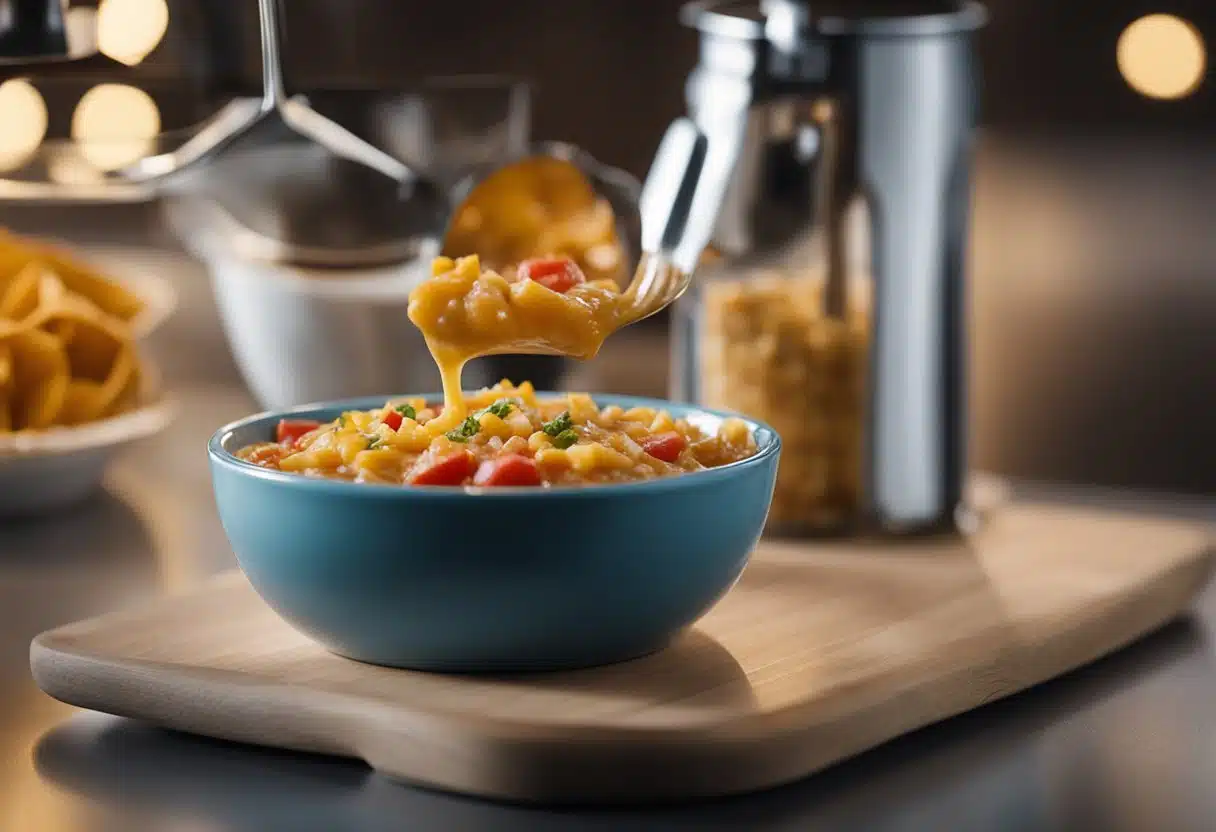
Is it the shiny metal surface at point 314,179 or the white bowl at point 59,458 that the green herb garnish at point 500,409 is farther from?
the white bowl at point 59,458

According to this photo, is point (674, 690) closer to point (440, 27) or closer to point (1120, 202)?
point (1120, 202)

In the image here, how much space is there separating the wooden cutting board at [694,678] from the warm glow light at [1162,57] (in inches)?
20.4

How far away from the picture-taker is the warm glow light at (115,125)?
1370 mm

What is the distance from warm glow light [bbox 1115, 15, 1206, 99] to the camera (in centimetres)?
175

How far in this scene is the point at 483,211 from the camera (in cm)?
153

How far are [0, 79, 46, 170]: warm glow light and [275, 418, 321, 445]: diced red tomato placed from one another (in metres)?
0.30

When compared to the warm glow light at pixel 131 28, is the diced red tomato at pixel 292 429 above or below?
below

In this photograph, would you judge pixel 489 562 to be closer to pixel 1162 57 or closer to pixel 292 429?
pixel 292 429

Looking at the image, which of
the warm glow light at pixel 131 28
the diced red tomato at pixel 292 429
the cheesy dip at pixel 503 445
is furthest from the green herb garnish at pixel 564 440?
the warm glow light at pixel 131 28

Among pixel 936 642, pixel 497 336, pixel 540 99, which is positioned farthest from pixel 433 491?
pixel 540 99

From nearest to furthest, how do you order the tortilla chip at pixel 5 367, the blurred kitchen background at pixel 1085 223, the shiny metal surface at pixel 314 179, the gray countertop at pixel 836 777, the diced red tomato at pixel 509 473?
the gray countertop at pixel 836 777, the diced red tomato at pixel 509 473, the shiny metal surface at pixel 314 179, the tortilla chip at pixel 5 367, the blurred kitchen background at pixel 1085 223

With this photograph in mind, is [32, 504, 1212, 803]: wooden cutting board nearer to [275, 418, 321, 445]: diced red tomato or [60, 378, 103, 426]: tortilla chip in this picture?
[275, 418, 321, 445]: diced red tomato

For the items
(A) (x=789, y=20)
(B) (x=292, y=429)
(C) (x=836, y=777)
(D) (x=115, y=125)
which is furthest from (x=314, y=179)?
(C) (x=836, y=777)

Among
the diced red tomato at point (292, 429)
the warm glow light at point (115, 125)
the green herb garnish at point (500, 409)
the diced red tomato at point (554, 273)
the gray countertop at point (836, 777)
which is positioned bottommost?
the gray countertop at point (836, 777)
